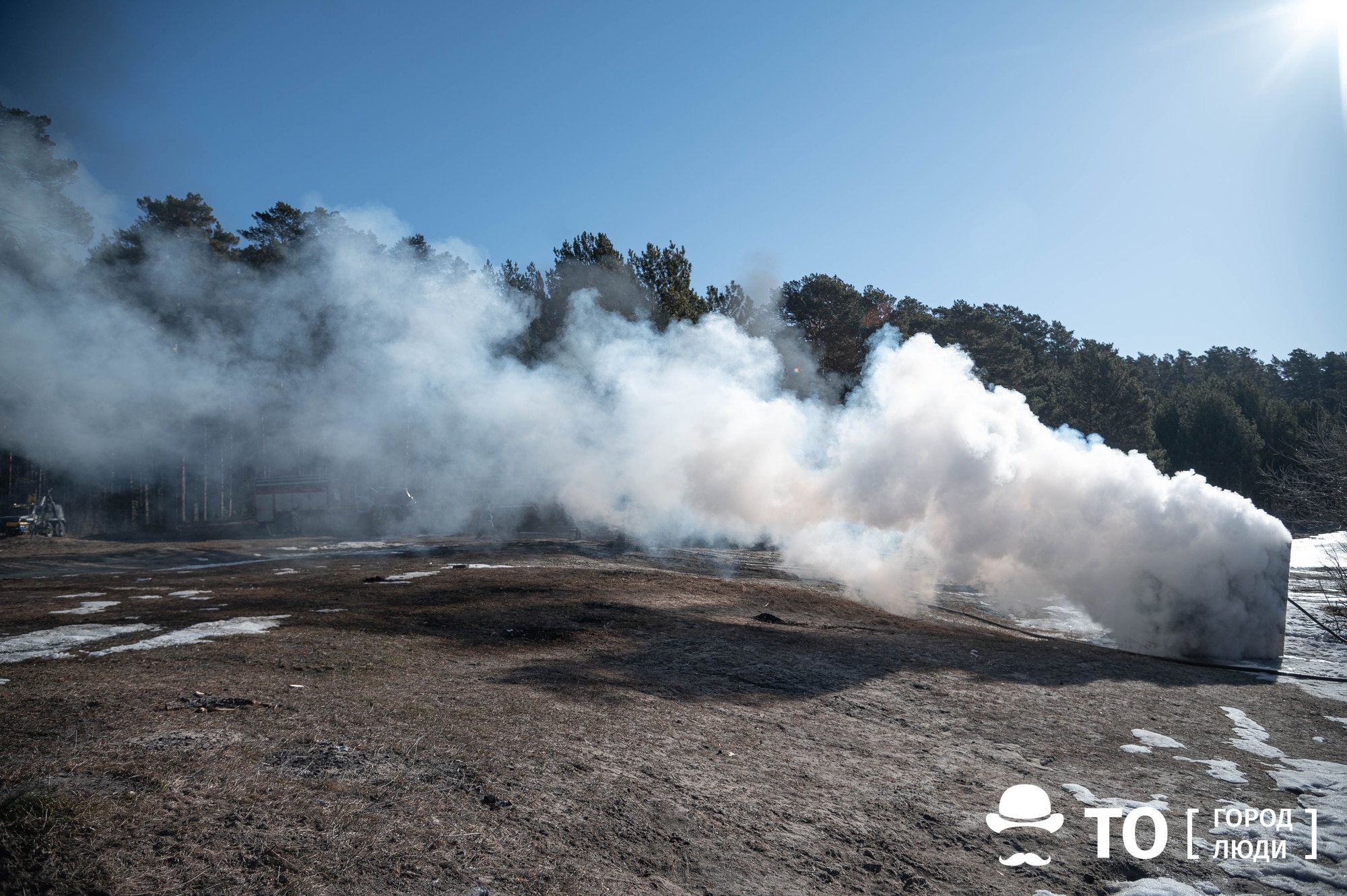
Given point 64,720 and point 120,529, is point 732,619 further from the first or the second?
point 120,529

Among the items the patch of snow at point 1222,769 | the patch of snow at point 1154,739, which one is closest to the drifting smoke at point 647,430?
the patch of snow at point 1154,739

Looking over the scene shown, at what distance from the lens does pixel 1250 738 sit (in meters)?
7.49

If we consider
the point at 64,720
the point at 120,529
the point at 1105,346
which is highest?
the point at 1105,346

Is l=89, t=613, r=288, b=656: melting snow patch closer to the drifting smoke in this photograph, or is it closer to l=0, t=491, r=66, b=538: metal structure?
the drifting smoke

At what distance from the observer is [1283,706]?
8820 mm

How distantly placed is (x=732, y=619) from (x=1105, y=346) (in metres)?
46.9

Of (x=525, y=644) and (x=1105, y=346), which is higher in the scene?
(x=1105, y=346)

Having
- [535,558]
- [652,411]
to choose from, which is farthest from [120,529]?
[652,411]

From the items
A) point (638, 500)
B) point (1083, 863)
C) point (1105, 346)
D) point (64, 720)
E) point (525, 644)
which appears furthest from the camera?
point (1105, 346)

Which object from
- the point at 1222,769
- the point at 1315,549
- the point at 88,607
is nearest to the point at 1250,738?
the point at 1222,769

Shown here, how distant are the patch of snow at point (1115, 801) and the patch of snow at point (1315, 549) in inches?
854

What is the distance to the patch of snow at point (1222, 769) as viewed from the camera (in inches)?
246

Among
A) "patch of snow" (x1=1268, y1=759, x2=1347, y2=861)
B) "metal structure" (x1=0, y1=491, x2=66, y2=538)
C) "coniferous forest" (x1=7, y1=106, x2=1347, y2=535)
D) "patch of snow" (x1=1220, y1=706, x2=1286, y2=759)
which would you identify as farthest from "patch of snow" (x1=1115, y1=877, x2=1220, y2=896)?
"metal structure" (x1=0, y1=491, x2=66, y2=538)

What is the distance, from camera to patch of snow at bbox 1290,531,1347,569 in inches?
892
